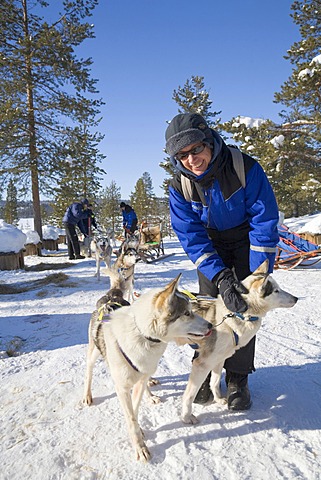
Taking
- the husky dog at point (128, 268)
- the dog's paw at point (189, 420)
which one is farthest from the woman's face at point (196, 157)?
the husky dog at point (128, 268)

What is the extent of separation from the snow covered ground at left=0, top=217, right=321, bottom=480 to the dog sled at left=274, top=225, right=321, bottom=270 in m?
4.05

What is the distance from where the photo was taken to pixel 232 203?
221 cm

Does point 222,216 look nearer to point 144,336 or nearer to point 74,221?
point 144,336

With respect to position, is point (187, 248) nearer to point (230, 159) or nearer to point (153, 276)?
point (230, 159)

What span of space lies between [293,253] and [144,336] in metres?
7.01

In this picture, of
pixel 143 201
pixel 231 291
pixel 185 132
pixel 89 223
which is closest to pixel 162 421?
pixel 231 291

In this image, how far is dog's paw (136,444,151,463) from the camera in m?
1.83

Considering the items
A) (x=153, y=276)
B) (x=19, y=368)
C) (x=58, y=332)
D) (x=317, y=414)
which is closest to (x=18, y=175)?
(x=153, y=276)

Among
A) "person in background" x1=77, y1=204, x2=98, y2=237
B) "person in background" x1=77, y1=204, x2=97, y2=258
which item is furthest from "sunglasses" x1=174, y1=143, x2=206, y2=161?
"person in background" x1=77, y1=204, x2=98, y2=237

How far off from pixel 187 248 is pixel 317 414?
61.9 inches

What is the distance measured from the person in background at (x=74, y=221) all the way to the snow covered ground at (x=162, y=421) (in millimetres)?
7832

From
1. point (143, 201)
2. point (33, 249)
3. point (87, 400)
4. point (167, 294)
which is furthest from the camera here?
point (143, 201)

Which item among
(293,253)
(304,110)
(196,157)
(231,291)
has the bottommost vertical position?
(293,253)

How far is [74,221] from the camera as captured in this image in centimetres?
1145
